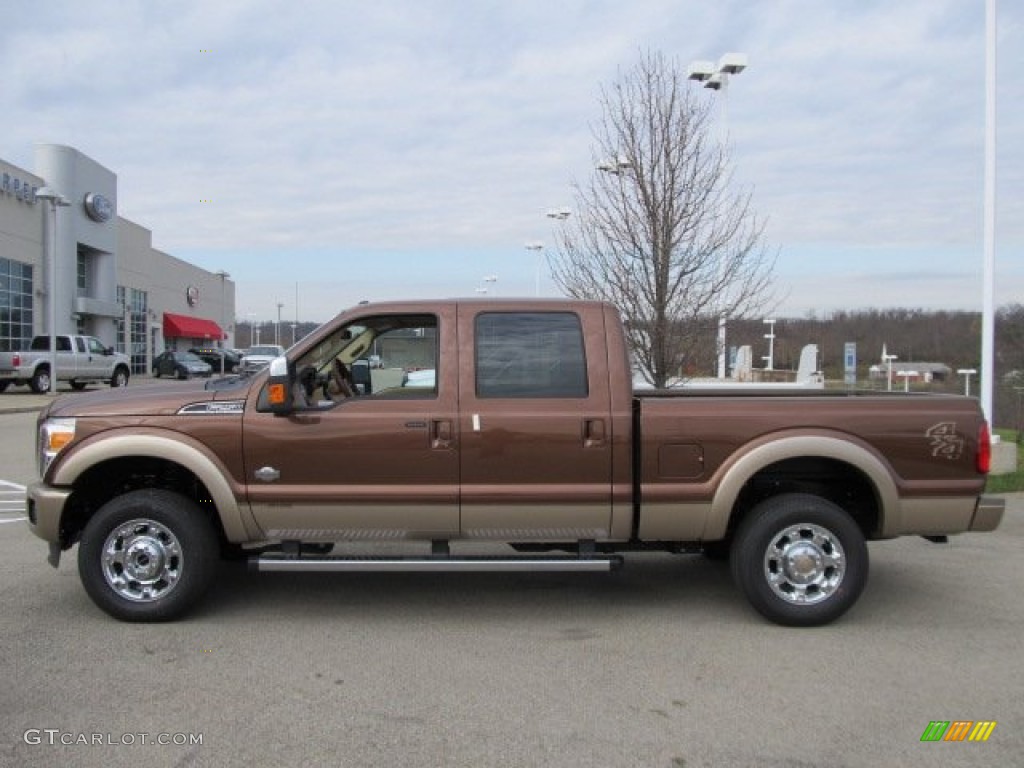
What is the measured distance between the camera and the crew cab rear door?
507cm

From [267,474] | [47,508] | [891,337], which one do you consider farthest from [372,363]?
[891,337]

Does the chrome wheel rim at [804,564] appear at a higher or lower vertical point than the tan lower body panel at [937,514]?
lower

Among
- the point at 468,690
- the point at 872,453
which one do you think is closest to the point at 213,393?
the point at 468,690

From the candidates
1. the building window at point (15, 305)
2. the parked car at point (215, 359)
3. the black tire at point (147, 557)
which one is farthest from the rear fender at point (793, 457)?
the parked car at point (215, 359)

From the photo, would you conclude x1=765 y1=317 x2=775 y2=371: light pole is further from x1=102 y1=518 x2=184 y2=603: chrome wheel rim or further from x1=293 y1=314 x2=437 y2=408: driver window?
x1=102 y1=518 x2=184 y2=603: chrome wheel rim

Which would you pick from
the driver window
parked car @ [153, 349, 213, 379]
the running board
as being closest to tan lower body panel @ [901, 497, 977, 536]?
the running board

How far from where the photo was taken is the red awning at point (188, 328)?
184 ft

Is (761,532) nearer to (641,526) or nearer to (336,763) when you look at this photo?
(641,526)

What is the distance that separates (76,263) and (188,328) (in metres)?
20.5

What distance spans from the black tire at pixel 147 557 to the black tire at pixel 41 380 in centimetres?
2620

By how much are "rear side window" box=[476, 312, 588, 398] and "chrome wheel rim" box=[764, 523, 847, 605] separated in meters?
1.52

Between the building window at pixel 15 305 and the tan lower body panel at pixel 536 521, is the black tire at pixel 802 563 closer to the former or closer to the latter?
the tan lower body panel at pixel 536 521

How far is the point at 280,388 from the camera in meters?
4.97

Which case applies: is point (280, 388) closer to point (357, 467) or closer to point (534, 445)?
point (357, 467)
